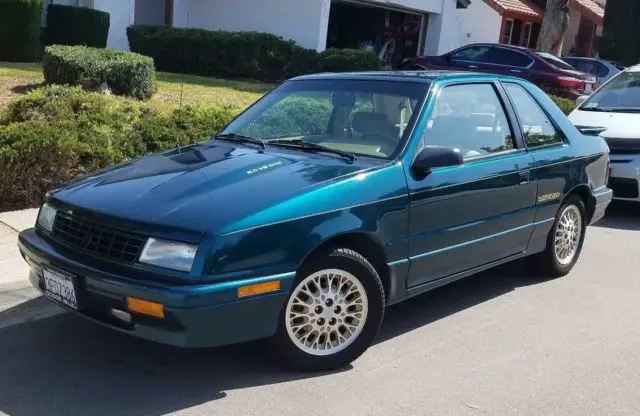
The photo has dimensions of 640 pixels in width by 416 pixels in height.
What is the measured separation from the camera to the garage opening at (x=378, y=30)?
26875mm

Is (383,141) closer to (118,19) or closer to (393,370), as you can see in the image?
(393,370)

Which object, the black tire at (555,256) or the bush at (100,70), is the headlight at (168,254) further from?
the bush at (100,70)

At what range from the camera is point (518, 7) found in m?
28.3

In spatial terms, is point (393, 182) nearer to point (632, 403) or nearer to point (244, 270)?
point (244, 270)

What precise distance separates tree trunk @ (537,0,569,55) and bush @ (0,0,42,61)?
13.8 metres

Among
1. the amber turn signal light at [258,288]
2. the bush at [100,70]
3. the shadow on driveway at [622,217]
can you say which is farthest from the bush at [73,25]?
the amber turn signal light at [258,288]

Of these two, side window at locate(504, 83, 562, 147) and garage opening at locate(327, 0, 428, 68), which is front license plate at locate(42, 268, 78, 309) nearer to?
side window at locate(504, 83, 562, 147)

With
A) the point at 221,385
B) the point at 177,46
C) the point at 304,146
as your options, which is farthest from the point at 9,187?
the point at 177,46

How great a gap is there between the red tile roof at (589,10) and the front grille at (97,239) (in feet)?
100

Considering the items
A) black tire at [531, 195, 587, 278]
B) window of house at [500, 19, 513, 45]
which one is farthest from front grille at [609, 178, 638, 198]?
window of house at [500, 19, 513, 45]

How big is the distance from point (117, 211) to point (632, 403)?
294 centimetres

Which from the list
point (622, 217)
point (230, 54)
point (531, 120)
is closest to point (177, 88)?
point (230, 54)

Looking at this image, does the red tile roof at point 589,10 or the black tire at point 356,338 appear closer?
the black tire at point 356,338

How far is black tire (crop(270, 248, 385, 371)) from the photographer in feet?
13.7
